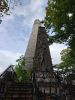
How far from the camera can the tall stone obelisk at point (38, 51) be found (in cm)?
3819

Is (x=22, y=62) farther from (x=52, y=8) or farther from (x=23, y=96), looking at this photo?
(x=23, y=96)

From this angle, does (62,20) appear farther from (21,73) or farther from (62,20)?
(21,73)

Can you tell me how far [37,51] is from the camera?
4116 centimetres

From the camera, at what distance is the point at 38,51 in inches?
1624

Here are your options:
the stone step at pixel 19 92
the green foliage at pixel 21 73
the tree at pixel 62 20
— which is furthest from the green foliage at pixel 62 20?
the stone step at pixel 19 92

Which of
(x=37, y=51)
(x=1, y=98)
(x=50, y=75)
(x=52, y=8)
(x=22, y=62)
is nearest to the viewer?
(x=1, y=98)

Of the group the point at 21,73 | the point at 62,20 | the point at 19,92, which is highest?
the point at 62,20

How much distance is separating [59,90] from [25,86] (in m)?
2.71

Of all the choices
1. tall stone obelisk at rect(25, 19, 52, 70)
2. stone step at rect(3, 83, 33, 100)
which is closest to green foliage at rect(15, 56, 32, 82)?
tall stone obelisk at rect(25, 19, 52, 70)

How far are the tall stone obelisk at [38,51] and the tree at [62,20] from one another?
10.4m

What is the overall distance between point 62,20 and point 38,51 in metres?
17.6

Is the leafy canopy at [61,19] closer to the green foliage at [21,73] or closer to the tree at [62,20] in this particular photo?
the tree at [62,20]

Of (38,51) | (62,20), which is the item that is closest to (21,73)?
(62,20)

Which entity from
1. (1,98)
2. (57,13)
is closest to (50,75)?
(57,13)
